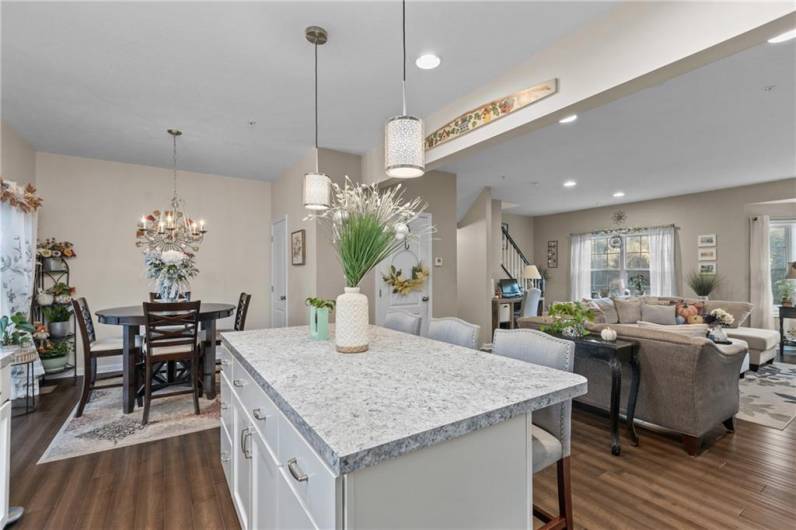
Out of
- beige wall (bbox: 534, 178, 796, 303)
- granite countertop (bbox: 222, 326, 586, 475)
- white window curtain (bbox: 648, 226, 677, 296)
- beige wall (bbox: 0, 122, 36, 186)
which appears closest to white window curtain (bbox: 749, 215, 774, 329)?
beige wall (bbox: 534, 178, 796, 303)

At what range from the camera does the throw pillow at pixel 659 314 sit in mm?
5270

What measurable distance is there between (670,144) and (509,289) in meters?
3.50

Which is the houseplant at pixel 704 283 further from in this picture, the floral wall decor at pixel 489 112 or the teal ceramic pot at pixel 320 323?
the teal ceramic pot at pixel 320 323

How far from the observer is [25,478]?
226 centimetres

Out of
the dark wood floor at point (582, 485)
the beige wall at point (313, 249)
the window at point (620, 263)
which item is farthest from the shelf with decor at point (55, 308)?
the window at point (620, 263)

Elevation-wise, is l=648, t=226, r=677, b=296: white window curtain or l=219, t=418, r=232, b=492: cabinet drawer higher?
l=648, t=226, r=677, b=296: white window curtain

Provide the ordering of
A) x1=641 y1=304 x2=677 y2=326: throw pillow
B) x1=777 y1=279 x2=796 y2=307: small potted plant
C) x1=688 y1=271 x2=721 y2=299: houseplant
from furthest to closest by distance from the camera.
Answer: x1=688 y1=271 x2=721 y2=299: houseplant → x1=777 y1=279 x2=796 y2=307: small potted plant → x1=641 y1=304 x2=677 y2=326: throw pillow

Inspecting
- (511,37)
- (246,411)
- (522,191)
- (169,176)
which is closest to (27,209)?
(169,176)

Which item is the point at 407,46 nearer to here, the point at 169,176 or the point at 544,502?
the point at 544,502

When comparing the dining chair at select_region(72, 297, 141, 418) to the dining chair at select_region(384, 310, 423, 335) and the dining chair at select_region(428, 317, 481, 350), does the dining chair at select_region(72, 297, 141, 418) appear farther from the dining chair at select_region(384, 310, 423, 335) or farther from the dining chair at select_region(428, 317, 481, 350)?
the dining chair at select_region(428, 317, 481, 350)

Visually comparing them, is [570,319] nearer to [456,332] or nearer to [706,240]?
[456,332]

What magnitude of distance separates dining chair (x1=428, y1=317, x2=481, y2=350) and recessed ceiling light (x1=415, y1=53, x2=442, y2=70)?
1.74 metres

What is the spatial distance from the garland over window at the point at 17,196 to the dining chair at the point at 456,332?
12.6 ft

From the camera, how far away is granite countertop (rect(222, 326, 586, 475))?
33.0 inches
